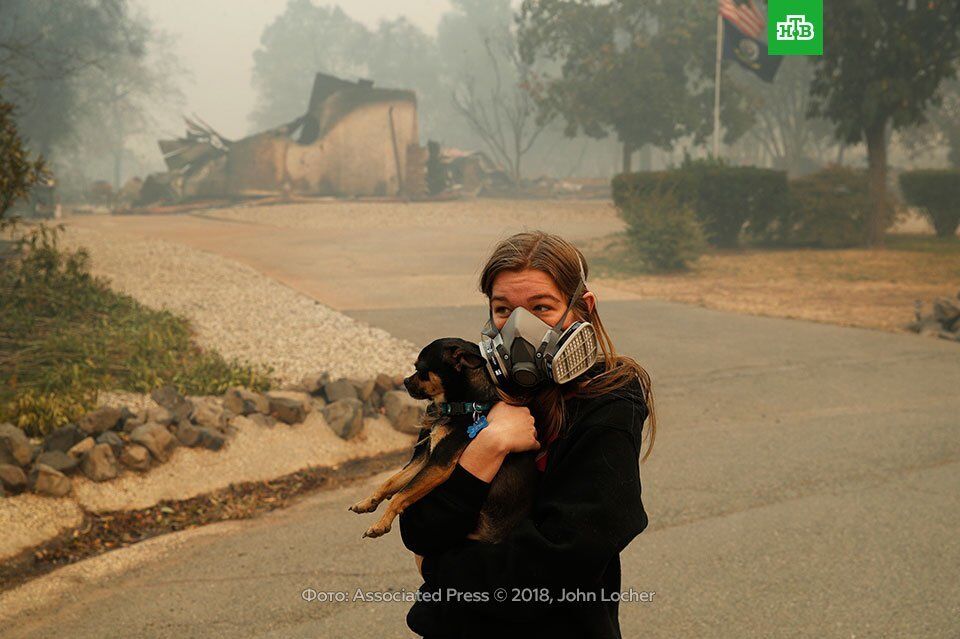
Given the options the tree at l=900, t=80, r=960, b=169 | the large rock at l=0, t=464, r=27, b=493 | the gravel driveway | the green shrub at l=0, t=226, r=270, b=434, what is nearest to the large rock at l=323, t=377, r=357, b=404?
the green shrub at l=0, t=226, r=270, b=434

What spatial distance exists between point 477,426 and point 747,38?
26823mm

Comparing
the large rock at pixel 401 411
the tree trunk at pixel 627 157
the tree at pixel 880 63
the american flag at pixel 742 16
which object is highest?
the american flag at pixel 742 16

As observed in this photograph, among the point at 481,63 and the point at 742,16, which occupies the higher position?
the point at 481,63

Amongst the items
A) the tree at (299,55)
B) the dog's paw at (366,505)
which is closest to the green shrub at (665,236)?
the dog's paw at (366,505)

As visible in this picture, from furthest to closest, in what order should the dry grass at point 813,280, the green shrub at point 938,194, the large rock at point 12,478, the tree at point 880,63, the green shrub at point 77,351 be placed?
the green shrub at point 938,194
the tree at point 880,63
the dry grass at point 813,280
the green shrub at point 77,351
the large rock at point 12,478

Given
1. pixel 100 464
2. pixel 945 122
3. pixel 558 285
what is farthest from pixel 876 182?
pixel 945 122

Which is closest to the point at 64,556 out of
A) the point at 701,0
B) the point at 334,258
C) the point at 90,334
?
the point at 90,334

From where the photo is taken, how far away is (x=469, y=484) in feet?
6.04

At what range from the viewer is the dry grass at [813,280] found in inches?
536

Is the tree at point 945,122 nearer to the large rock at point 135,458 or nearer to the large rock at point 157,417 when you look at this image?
the large rock at point 157,417

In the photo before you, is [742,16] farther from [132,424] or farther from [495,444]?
[495,444]

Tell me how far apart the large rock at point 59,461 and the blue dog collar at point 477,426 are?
4.37 meters

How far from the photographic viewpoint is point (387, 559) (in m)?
4.91

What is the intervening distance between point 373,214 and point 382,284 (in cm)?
1623
